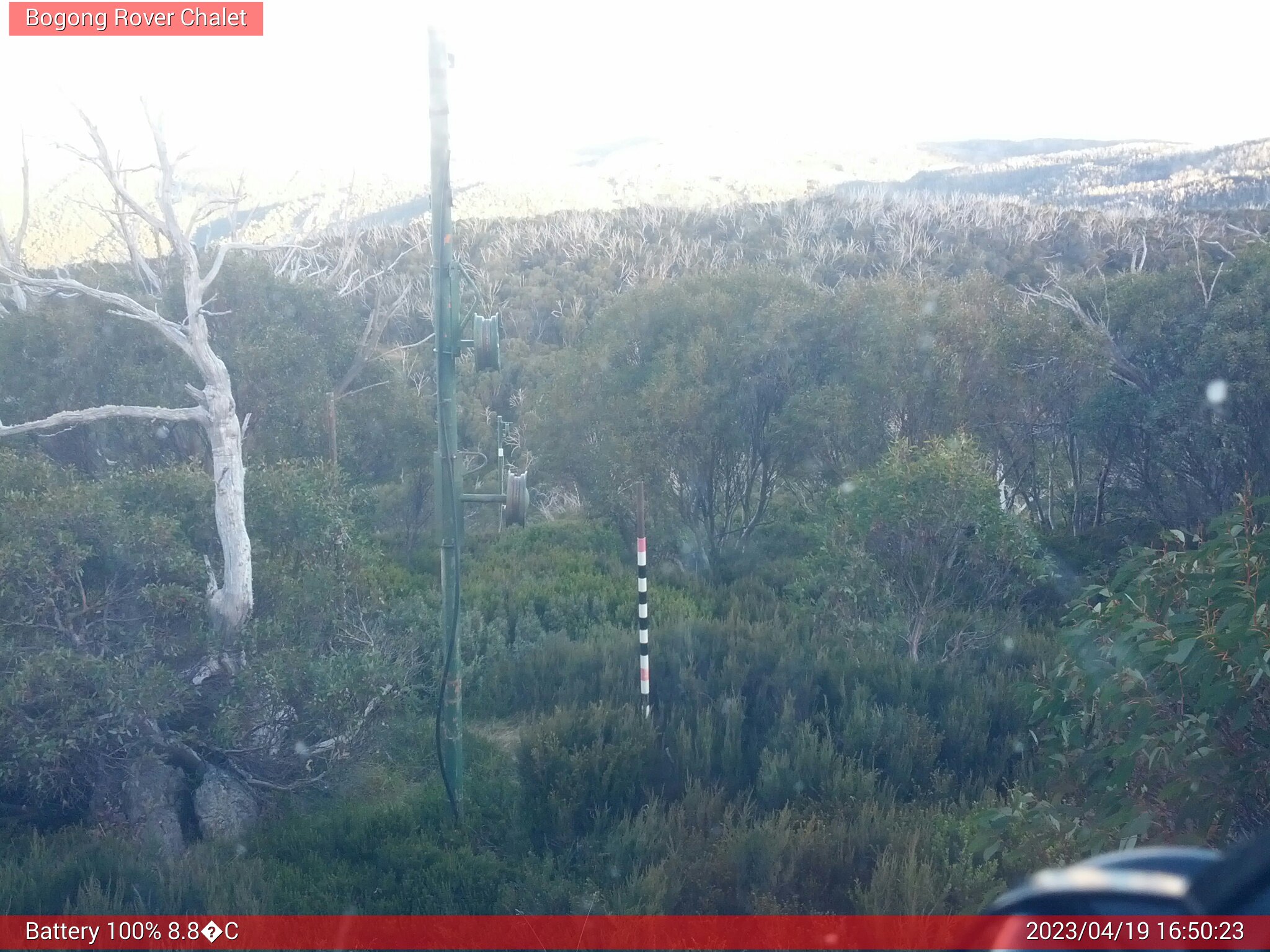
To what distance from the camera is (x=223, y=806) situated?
19.5ft

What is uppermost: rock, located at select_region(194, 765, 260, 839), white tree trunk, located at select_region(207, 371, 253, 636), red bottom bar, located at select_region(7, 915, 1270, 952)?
white tree trunk, located at select_region(207, 371, 253, 636)

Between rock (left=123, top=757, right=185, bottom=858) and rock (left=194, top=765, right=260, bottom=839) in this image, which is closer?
rock (left=123, top=757, right=185, bottom=858)

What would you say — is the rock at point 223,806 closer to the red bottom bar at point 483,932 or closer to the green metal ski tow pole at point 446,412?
the green metal ski tow pole at point 446,412

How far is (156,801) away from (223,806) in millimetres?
360

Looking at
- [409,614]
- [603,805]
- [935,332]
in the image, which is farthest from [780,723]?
[935,332]

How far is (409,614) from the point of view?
8672 millimetres

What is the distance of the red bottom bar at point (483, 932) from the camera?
3.93m

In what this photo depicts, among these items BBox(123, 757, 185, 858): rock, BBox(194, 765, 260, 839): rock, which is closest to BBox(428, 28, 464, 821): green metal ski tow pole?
BBox(194, 765, 260, 839): rock

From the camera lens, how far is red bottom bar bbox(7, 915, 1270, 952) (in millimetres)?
3932

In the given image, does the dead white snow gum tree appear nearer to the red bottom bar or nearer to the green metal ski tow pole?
the green metal ski tow pole

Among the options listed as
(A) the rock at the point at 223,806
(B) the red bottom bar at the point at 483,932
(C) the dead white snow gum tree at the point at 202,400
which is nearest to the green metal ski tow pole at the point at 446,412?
(A) the rock at the point at 223,806

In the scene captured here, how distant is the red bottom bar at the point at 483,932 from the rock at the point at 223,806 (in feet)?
5.01

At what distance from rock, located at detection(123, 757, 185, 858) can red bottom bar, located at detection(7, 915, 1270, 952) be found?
1315 mm

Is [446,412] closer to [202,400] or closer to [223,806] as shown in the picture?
[202,400]
